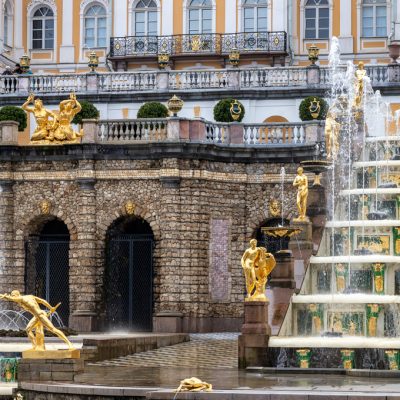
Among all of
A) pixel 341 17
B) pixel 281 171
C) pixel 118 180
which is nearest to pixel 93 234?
pixel 118 180

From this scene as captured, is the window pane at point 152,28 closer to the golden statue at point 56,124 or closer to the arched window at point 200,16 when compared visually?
the arched window at point 200,16

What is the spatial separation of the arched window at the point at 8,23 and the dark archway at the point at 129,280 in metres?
25.5

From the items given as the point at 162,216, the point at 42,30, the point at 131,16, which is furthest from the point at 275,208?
the point at 42,30

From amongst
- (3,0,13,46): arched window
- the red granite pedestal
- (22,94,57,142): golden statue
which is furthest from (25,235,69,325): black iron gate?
(3,0,13,46): arched window

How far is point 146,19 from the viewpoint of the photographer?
75.2 metres

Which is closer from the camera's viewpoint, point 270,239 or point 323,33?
point 270,239

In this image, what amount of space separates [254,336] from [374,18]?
135ft

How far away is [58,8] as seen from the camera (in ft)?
256

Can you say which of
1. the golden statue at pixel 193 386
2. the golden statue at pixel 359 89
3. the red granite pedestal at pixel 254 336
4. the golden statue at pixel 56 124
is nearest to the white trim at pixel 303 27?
the golden statue at pixel 56 124

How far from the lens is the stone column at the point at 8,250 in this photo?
53812 millimetres

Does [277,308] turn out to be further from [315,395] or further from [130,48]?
[130,48]

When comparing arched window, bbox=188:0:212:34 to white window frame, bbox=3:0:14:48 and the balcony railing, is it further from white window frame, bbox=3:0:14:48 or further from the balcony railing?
white window frame, bbox=3:0:14:48

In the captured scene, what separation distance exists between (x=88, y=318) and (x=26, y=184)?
5.42 metres

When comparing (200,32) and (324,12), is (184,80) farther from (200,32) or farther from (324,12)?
(324,12)
